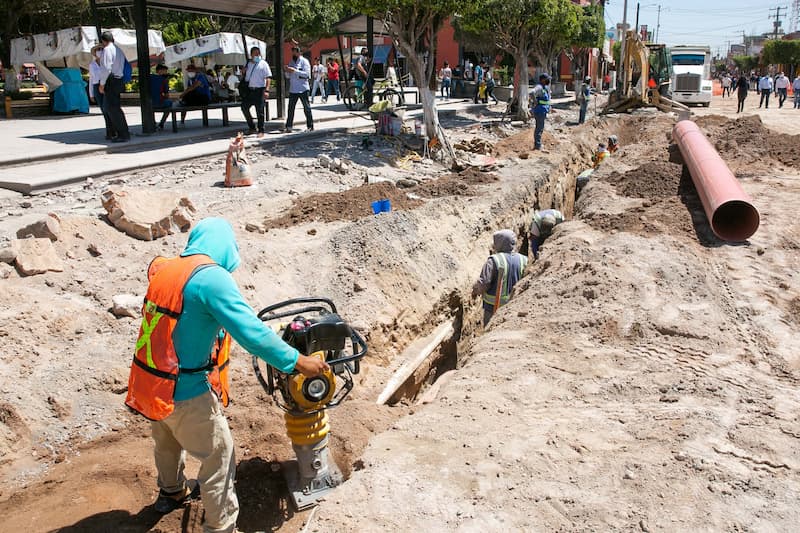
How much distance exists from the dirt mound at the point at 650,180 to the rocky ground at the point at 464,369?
0.07 meters

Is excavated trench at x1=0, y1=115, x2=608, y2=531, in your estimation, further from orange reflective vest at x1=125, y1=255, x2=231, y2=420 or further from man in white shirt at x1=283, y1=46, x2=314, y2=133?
man in white shirt at x1=283, y1=46, x2=314, y2=133

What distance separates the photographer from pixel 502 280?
7672 mm

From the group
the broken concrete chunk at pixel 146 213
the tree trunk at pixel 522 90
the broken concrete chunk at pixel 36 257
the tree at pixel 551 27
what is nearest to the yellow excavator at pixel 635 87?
the tree at pixel 551 27

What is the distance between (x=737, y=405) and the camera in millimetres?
4570

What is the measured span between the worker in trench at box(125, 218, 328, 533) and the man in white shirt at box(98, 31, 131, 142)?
905cm

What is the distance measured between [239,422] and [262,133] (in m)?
9.55

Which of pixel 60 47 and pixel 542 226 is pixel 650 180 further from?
pixel 60 47

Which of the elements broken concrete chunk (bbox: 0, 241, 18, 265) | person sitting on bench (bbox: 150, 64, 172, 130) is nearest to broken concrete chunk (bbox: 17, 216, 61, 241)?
broken concrete chunk (bbox: 0, 241, 18, 265)

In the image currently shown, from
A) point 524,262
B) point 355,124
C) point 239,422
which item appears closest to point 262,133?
point 355,124

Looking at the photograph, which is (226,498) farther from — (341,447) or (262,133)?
(262,133)

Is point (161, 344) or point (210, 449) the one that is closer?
point (161, 344)

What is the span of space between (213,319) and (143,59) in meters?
11.0

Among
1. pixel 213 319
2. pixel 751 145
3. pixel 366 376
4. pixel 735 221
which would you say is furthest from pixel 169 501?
pixel 751 145

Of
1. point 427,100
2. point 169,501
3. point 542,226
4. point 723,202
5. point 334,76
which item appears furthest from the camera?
point 334,76
